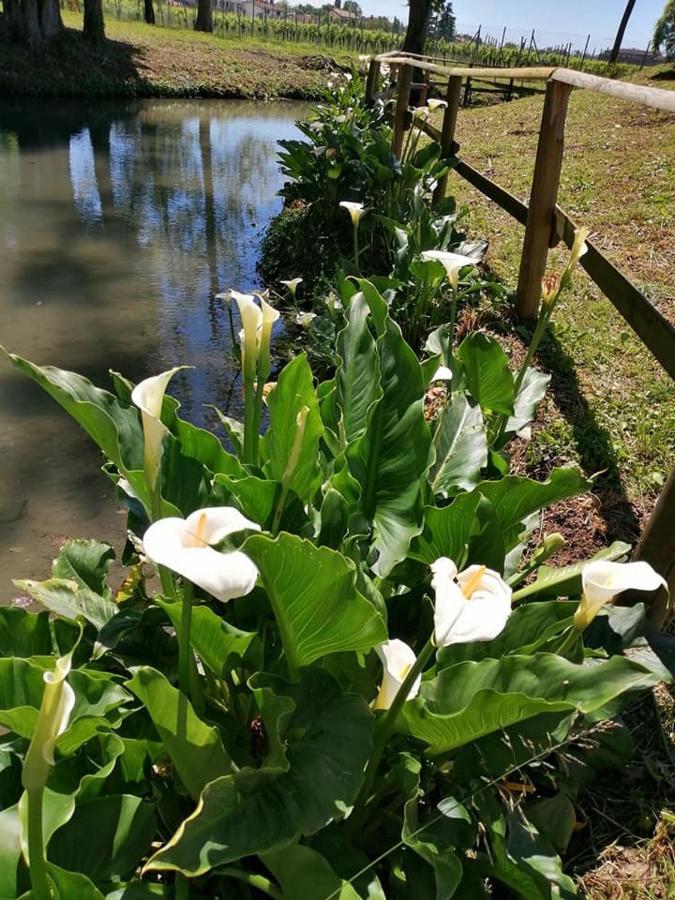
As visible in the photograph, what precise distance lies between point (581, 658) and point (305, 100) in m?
23.1

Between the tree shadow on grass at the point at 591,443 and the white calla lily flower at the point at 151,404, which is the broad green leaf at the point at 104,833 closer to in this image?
the white calla lily flower at the point at 151,404

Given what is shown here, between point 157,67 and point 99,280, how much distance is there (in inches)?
643

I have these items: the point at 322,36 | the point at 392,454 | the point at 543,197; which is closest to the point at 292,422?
the point at 392,454

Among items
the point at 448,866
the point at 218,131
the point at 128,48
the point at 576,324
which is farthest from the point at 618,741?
the point at 128,48

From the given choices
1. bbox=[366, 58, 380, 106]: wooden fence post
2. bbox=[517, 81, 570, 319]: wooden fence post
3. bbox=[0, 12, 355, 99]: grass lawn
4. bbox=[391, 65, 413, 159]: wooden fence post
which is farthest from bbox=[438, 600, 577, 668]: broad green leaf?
bbox=[0, 12, 355, 99]: grass lawn

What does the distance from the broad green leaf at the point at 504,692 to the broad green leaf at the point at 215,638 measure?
296 millimetres

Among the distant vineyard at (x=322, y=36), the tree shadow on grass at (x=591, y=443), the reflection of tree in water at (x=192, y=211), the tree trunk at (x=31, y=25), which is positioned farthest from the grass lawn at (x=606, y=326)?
the distant vineyard at (x=322, y=36)

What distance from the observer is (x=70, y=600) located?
1.56 meters

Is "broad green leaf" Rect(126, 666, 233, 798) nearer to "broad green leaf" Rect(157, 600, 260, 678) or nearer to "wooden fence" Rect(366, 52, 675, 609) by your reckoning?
"broad green leaf" Rect(157, 600, 260, 678)

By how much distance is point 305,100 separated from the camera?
21.8 meters

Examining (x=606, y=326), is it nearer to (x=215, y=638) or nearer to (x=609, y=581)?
(x=609, y=581)

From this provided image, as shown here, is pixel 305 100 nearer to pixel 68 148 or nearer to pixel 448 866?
pixel 68 148

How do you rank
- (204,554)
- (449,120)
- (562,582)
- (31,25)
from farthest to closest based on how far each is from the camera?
(31,25), (449,120), (562,582), (204,554)

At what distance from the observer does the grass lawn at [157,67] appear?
15758mm
